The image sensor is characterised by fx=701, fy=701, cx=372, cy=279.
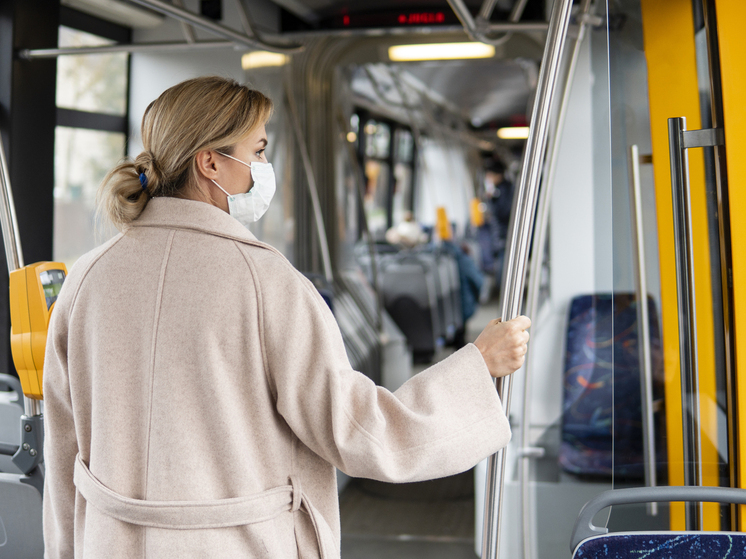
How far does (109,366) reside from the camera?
1217mm

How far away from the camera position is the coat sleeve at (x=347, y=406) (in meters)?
1.15

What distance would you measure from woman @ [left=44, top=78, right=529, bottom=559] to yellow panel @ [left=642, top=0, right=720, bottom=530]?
1.75ft

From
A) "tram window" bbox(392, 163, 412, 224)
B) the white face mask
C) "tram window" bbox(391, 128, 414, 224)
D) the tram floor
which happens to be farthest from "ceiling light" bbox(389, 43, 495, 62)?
"tram window" bbox(392, 163, 412, 224)

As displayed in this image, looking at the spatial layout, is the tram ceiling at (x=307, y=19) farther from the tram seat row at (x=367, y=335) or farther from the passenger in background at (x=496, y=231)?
the passenger in background at (x=496, y=231)

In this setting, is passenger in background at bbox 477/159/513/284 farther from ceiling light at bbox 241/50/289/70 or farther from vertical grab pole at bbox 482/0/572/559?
vertical grab pole at bbox 482/0/572/559

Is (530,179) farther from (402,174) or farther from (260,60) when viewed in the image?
(402,174)

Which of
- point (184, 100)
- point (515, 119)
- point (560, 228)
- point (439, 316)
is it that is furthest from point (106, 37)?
point (515, 119)

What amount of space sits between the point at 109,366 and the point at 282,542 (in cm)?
43

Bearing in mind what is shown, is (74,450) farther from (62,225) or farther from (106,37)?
(106,37)

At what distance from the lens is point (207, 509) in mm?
1177

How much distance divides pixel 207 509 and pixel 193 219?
1.62ft

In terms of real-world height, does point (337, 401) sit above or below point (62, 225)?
below

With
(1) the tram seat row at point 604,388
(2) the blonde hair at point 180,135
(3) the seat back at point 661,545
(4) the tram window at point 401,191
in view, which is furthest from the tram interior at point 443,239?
(4) the tram window at point 401,191

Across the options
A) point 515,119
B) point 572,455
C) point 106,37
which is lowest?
point 572,455
